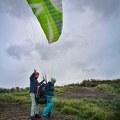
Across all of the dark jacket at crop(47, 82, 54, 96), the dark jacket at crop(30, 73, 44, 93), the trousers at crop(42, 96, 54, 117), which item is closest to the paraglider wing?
the dark jacket at crop(30, 73, 44, 93)

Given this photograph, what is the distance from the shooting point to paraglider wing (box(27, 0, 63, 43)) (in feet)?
51.3

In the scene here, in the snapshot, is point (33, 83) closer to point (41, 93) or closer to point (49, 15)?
point (41, 93)

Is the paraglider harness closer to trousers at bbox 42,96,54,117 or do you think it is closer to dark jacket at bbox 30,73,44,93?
dark jacket at bbox 30,73,44,93

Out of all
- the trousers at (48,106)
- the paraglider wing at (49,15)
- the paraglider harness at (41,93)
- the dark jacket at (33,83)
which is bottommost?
the trousers at (48,106)

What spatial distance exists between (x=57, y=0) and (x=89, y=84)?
30.0m

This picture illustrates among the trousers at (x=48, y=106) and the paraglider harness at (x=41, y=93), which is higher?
the paraglider harness at (x=41, y=93)

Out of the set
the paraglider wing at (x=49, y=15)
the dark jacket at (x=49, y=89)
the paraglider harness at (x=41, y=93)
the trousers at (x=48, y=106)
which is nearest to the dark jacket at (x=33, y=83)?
the paraglider harness at (x=41, y=93)

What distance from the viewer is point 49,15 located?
15.9 m

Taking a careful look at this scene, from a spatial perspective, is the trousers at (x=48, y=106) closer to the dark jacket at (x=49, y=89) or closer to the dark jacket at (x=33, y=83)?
the dark jacket at (x=49, y=89)

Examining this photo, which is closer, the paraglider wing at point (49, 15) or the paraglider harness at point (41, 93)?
the paraglider harness at point (41, 93)

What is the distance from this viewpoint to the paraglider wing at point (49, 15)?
1562 cm

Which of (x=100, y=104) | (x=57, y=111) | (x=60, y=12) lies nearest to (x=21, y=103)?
(x=57, y=111)

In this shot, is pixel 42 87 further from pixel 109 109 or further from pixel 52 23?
pixel 109 109

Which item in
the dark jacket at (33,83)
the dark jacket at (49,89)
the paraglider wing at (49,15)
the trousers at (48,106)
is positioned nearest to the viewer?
the dark jacket at (33,83)
